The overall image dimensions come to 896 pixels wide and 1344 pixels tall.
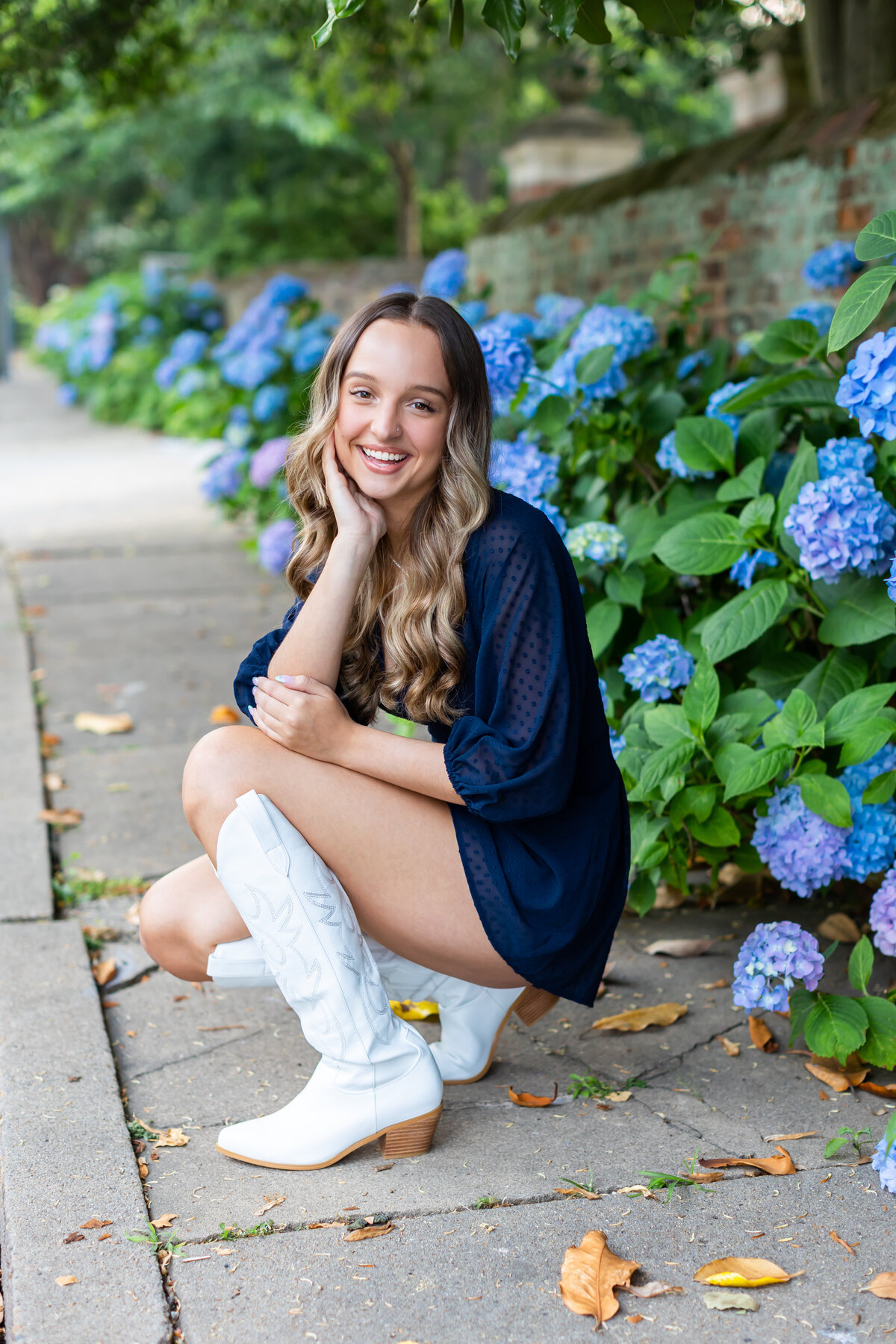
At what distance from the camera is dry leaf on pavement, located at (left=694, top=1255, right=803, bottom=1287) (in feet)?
5.44

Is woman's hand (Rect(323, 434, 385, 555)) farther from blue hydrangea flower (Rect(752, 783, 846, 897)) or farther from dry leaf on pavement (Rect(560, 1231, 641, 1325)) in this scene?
dry leaf on pavement (Rect(560, 1231, 641, 1325))

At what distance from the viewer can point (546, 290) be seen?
631 centimetres

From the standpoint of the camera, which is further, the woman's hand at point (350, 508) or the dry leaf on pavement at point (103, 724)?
the dry leaf on pavement at point (103, 724)

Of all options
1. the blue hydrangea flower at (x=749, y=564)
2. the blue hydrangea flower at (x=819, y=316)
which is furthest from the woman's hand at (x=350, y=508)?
the blue hydrangea flower at (x=819, y=316)

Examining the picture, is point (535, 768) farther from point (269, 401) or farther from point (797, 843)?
point (269, 401)

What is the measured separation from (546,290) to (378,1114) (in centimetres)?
511

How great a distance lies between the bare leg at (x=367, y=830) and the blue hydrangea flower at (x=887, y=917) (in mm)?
623

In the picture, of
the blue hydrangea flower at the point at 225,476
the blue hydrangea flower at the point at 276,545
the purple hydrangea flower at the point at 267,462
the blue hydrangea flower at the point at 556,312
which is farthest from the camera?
the blue hydrangea flower at the point at 225,476

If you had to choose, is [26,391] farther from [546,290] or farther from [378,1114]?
[378,1114]

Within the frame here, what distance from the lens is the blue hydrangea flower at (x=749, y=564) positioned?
2.46 metres

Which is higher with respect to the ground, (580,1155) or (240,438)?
(240,438)

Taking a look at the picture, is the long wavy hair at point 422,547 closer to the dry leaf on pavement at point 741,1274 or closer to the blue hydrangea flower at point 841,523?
the blue hydrangea flower at point 841,523

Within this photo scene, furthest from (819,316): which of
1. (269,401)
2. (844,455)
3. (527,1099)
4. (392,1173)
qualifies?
(269,401)

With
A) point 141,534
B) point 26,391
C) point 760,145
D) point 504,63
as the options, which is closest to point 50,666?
point 141,534
